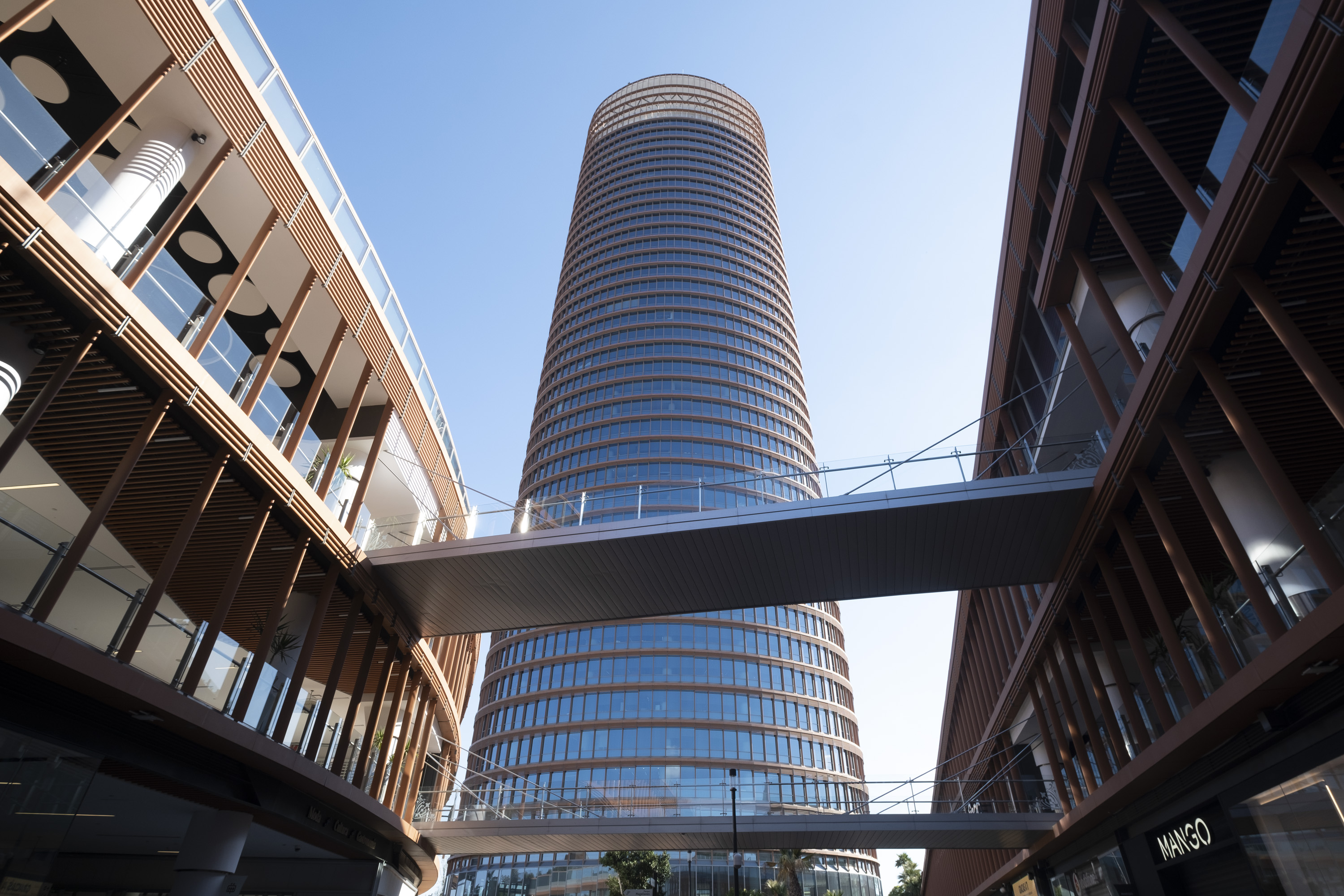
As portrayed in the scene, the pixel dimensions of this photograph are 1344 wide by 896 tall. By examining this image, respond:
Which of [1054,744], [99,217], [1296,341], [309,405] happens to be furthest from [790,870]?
[99,217]

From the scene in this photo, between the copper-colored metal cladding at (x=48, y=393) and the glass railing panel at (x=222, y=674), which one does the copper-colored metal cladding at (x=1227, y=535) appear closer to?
the glass railing panel at (x=222, y=674)

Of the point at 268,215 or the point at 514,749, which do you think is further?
the point at 514,749

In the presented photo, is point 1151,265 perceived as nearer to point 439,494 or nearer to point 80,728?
point 80,728

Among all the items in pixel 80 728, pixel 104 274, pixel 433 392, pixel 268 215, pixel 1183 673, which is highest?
pixel 433 392

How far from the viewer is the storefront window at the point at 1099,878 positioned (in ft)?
56.6

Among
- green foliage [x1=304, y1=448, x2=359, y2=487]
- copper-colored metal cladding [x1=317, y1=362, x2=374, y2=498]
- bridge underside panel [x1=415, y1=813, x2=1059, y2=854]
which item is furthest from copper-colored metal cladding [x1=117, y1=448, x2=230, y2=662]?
bridge underside panel [x1=415, y1=813, x2=1059, y2=854]

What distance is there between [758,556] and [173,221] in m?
13.5

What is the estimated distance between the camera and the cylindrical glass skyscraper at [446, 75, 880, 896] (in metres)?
63.5

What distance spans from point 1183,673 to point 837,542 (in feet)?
23.7

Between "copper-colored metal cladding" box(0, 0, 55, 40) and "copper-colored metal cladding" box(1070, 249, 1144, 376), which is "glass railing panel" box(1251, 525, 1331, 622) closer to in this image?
"copper-colored metal cladding" box(1070, 249, 1144, 376)

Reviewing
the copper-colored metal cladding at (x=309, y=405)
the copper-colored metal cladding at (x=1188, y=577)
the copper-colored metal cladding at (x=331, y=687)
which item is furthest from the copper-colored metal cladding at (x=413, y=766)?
the copper-colored metal cladding at (x=1188, y=577)

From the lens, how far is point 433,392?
2417 centimetres

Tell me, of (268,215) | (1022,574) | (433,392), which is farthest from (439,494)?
(1022,574)

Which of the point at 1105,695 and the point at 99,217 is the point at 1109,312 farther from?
the point at 99,217
